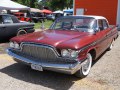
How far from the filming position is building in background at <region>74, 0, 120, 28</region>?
21.8m

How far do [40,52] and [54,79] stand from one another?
0.79 metres

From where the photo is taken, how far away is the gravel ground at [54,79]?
5.13m

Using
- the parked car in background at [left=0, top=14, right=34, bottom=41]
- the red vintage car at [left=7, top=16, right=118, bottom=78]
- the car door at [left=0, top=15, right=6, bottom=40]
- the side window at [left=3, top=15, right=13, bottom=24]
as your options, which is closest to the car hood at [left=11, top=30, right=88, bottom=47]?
the red vintage car at [left=7, top=16, right=118, bottom=78]

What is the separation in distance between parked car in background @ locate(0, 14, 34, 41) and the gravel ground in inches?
148

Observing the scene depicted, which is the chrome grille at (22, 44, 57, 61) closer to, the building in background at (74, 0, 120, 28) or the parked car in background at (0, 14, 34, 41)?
the parked car in background at (0, 14, 34, 41)

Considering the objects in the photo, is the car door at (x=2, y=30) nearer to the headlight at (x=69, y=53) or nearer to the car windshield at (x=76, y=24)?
the car windshield at (x=76, y=24)

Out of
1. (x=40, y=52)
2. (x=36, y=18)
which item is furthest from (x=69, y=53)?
(x=36, y=18)

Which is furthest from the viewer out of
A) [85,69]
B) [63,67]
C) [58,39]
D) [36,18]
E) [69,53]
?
[36,18]

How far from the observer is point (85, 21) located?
6.98 meters

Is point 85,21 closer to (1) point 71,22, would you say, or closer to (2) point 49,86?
(1) point 71,22

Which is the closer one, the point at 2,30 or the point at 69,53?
the point at 69,53

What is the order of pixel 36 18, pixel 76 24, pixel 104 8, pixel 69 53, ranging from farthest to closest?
pixel 36 18
pixel 104 8
pixel 76 24
pixel 69 53

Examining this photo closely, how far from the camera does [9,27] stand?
34.7 ft

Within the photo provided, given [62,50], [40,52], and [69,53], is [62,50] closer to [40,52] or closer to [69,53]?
[69,53]
